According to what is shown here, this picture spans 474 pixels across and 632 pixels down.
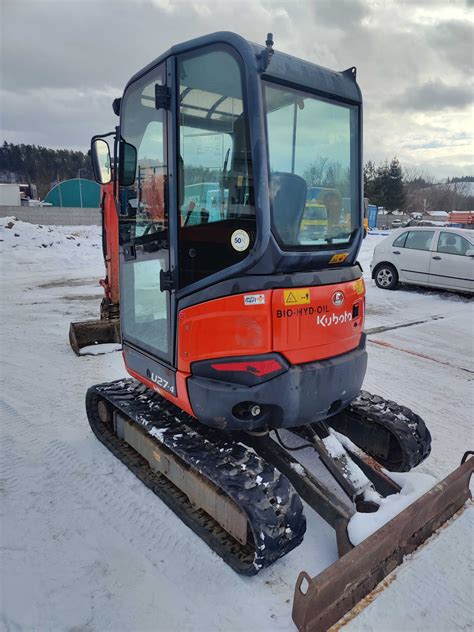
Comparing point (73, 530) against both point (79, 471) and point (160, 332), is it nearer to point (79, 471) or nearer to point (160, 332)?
point (79, 471)

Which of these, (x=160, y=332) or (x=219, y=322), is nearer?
(x=219, y=322)

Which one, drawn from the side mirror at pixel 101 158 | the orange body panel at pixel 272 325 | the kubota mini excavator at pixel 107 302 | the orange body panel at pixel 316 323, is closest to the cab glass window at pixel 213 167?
the orange body panel at pixel 272 325

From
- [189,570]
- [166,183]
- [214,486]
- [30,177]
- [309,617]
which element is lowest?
[189,570]

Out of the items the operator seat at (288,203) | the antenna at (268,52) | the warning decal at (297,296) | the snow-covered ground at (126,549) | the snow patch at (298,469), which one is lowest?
the snow-covered ground at (126,549)

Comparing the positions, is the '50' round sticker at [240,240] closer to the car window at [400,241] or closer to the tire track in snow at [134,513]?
the tire track in snow at [134,513]

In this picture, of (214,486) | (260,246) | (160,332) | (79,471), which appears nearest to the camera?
(260,246)

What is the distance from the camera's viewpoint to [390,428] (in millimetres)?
3264

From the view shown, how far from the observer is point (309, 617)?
6.69 ft

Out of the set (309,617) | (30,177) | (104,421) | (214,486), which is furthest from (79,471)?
(30,177)

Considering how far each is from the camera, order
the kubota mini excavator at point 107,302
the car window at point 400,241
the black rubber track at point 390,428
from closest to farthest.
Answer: the black rubber track at point 390,428
the kubota mini excavator at point 107,302
the car window at point 400,241

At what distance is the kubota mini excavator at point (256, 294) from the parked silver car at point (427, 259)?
8019 millimetres

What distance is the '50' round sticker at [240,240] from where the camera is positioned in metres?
2.44

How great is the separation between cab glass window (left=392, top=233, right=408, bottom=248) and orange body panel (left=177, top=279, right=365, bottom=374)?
8.83 meters

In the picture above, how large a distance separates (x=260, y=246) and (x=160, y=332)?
112cm
